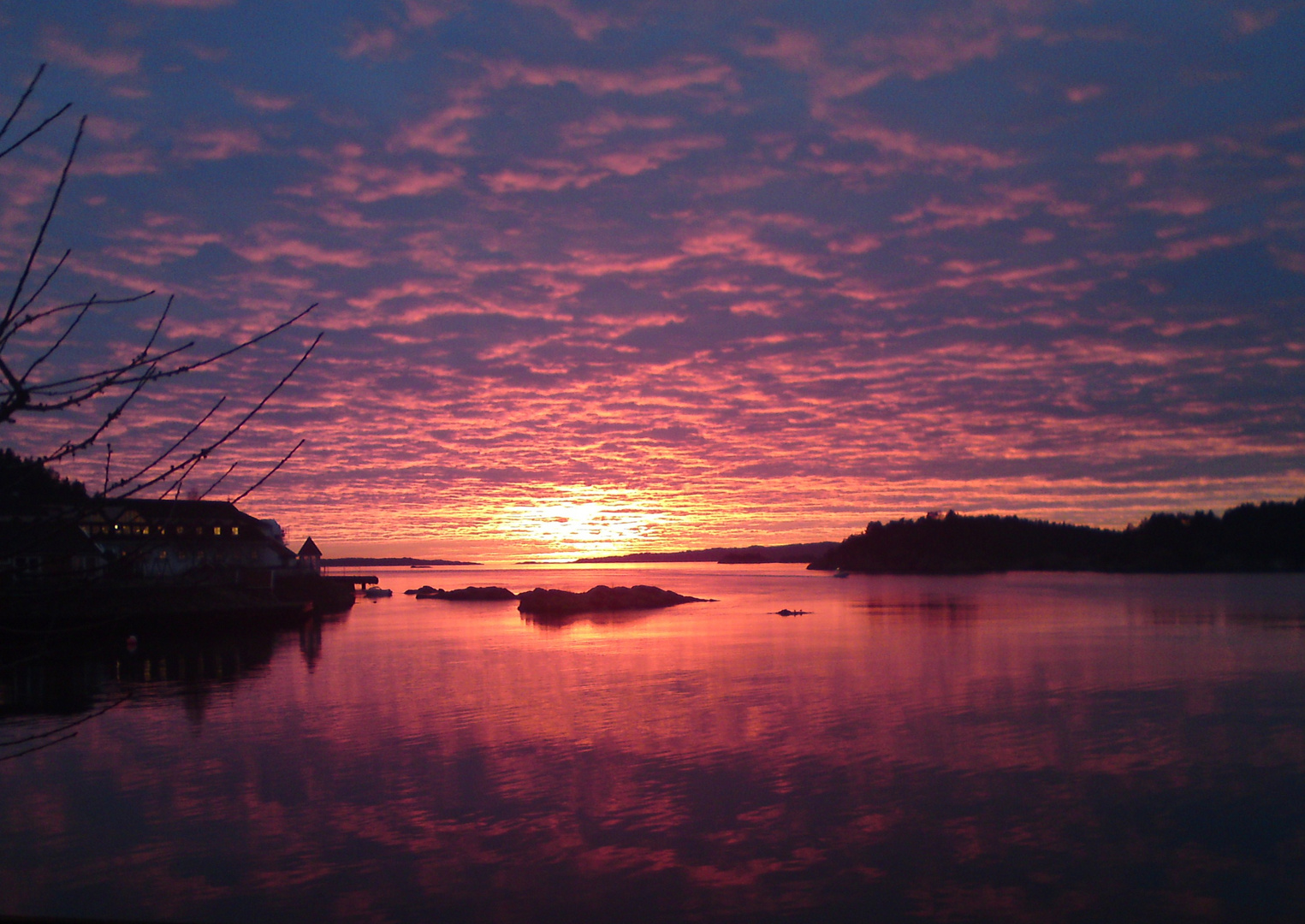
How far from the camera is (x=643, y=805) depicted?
1783 centimetres

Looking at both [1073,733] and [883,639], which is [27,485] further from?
[883,639]

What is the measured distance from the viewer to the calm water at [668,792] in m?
13.4

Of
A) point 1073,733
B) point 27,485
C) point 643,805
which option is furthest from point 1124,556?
point 27,485

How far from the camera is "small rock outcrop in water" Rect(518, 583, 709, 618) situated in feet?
280

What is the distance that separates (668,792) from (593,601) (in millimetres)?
72967

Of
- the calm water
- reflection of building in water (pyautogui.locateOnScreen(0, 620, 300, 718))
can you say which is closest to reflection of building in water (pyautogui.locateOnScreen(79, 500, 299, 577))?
the calm water

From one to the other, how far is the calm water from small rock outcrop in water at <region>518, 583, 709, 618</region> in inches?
1762

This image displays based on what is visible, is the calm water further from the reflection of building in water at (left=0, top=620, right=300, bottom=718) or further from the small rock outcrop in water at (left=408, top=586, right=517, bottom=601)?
the small rock outcrop in water at (left=408, top=586, right=517, bottom=601)

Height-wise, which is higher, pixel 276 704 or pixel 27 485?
pixel 27 485

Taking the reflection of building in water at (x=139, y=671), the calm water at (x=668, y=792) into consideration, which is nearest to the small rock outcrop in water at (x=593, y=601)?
the reflection of building in water at (x=139, y=671)

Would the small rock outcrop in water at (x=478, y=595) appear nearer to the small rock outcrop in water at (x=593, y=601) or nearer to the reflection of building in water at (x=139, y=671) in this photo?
the small rock outcrop in water at (x=593, y=601)

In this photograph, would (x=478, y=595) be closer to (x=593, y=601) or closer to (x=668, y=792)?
(x=593, y=601)

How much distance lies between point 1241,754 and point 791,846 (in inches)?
512

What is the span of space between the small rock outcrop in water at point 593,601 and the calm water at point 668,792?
1762 inches
